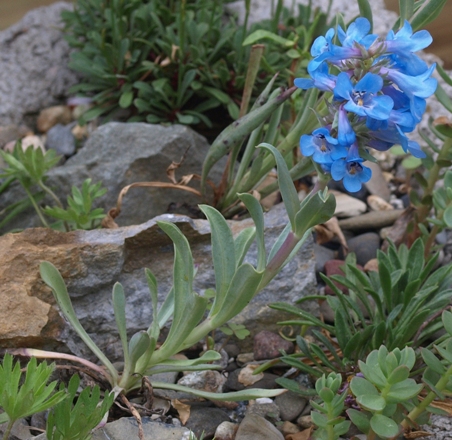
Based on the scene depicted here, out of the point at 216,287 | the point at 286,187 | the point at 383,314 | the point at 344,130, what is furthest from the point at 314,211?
the point at 383,314

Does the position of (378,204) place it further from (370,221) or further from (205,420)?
(205,420)

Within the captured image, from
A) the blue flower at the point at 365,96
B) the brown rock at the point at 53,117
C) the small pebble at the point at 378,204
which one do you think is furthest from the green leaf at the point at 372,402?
the brown rock at the point at 53,117

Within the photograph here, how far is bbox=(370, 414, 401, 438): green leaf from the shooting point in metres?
1.35

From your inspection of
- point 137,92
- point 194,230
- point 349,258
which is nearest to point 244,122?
point 194,230

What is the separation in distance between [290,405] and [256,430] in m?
0.21

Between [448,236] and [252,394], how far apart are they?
4.69ft

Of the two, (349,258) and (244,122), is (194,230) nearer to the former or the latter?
(244,122)

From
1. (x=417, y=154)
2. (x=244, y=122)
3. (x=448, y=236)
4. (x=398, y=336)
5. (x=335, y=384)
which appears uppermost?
(x=417, y=154)

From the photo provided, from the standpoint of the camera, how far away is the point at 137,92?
322cm

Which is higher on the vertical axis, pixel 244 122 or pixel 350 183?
pixel 350 183

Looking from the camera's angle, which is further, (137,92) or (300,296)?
(137,92)

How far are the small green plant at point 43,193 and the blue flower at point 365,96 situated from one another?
1.20 meters

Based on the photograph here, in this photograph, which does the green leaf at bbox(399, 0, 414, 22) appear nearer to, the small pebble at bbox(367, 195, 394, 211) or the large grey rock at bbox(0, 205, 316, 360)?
the large grey rock at bbox(0, 205, 316, 360)

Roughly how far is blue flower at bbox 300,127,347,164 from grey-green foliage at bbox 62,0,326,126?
155 cm
